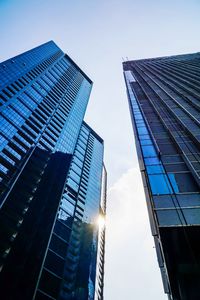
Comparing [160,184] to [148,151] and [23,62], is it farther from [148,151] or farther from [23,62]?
[23,62]

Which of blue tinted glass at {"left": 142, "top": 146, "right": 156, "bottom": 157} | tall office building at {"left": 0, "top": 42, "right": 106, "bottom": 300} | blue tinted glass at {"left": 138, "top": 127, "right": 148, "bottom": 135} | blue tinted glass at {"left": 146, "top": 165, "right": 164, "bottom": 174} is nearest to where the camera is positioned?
blue tinted glass at {"left": 146, "top": 165, "right": 164, "bottom": 174}

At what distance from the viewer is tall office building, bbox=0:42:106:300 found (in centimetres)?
3954

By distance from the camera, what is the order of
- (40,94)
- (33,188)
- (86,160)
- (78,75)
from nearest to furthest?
1. (33,188)
2. (40,94)
3. (86,160)
4. (78,75)

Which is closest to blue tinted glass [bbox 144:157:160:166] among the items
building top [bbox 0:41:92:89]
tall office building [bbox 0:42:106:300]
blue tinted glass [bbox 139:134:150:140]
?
blue tinted glass [bbox 139:134:150:140]

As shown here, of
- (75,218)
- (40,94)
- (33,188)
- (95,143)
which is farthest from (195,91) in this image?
(95,143)

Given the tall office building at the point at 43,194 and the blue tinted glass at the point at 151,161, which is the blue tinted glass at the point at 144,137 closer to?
the blue tinted glass at the point at 151,161

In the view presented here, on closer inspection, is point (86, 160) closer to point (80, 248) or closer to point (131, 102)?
point (80, 248)

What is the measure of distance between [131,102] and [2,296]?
122 ft

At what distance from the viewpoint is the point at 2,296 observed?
32.9 m

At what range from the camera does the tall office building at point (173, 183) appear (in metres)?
8.99

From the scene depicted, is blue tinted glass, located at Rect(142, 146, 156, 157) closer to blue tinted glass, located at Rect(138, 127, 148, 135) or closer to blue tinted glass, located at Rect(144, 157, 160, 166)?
blue tinted glass, located at Rect(144, 157, 160, 166)

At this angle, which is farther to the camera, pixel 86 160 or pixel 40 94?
pixel 86 160

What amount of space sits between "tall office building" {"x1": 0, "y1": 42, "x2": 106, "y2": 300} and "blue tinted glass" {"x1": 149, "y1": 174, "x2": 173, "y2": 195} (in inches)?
1317

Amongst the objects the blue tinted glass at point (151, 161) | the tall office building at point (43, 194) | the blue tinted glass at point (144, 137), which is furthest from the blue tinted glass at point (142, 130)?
the tall office building at point (43, 194)
